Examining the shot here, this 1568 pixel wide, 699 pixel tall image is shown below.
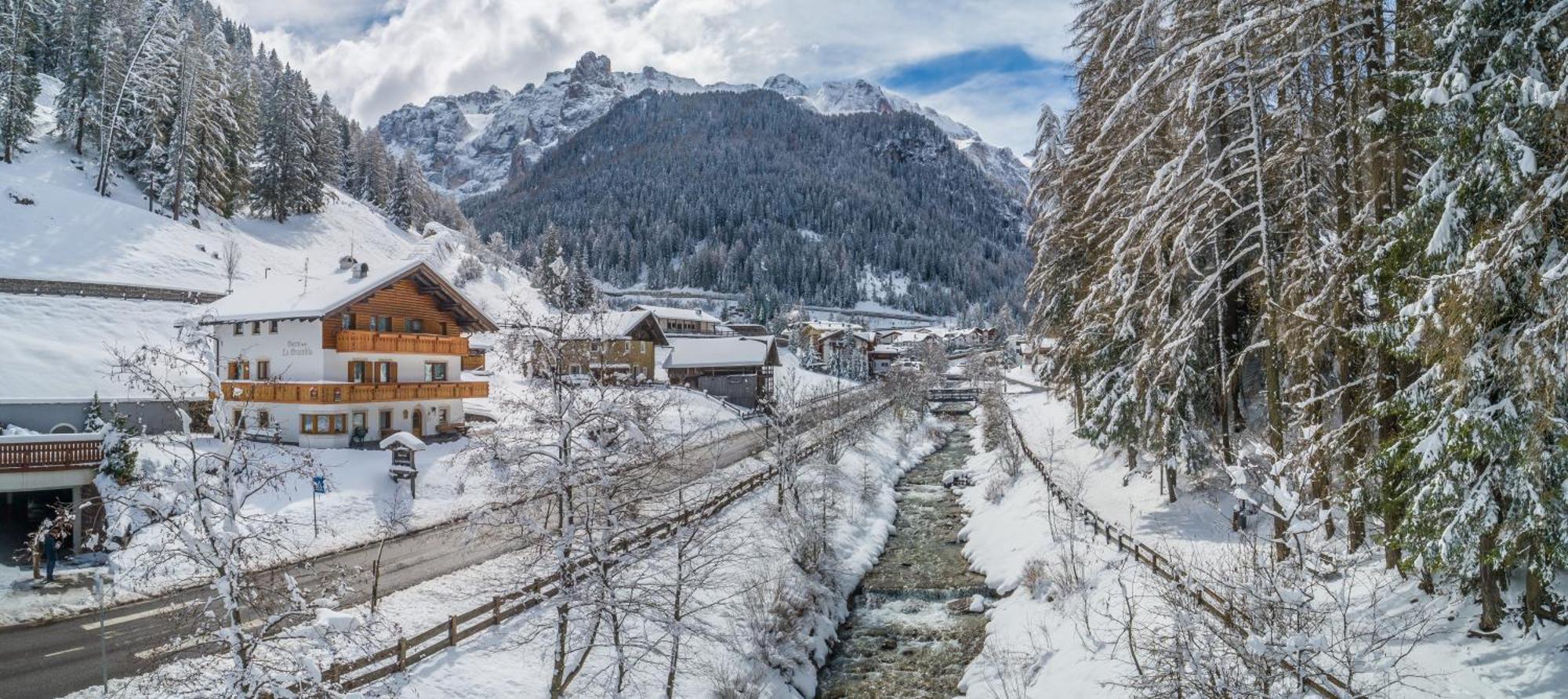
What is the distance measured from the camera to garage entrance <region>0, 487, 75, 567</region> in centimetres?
2161

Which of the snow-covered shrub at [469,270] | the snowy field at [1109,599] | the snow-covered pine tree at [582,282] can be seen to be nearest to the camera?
the snowy field at [1109,599]

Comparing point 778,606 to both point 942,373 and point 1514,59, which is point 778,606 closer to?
point 1514,59

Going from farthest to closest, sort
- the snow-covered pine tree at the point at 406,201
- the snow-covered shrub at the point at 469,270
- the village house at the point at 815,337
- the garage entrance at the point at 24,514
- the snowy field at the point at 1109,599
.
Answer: the village house at the point at 815,337
the snow-covered pine tree at the point at 406,201
the snow-covered shrub at the point at 469,270
the garage entrance at the point at 24,514
the snowy field at the point at 1109,599

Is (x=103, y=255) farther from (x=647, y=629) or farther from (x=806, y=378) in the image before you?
(x=806, y=378)

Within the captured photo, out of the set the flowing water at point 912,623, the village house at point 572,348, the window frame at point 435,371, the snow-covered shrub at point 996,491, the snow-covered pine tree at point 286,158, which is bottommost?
the flowing water at point 912,623

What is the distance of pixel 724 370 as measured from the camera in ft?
217

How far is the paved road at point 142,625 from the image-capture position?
13664mm

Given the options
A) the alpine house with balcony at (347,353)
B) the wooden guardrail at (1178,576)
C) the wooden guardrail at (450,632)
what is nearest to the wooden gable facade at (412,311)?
the alpine house with balcony at (347,353)

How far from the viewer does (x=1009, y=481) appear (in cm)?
3538

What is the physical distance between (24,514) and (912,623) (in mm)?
27817

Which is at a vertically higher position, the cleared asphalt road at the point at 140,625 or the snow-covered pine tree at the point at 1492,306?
the snow-covered pine tree at the point at 1492,306

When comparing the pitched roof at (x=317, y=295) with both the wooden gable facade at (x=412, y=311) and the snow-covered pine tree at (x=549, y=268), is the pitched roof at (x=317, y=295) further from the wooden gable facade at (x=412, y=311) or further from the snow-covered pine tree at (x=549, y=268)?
the snow-covered pine tree at (x=549, y=268)

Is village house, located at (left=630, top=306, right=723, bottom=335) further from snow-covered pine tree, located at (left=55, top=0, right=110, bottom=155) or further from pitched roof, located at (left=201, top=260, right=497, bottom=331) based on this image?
pitched roof, located at (left=201, top=260, right=497, bottom=331)

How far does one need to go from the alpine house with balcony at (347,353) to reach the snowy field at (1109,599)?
86.4 feet
